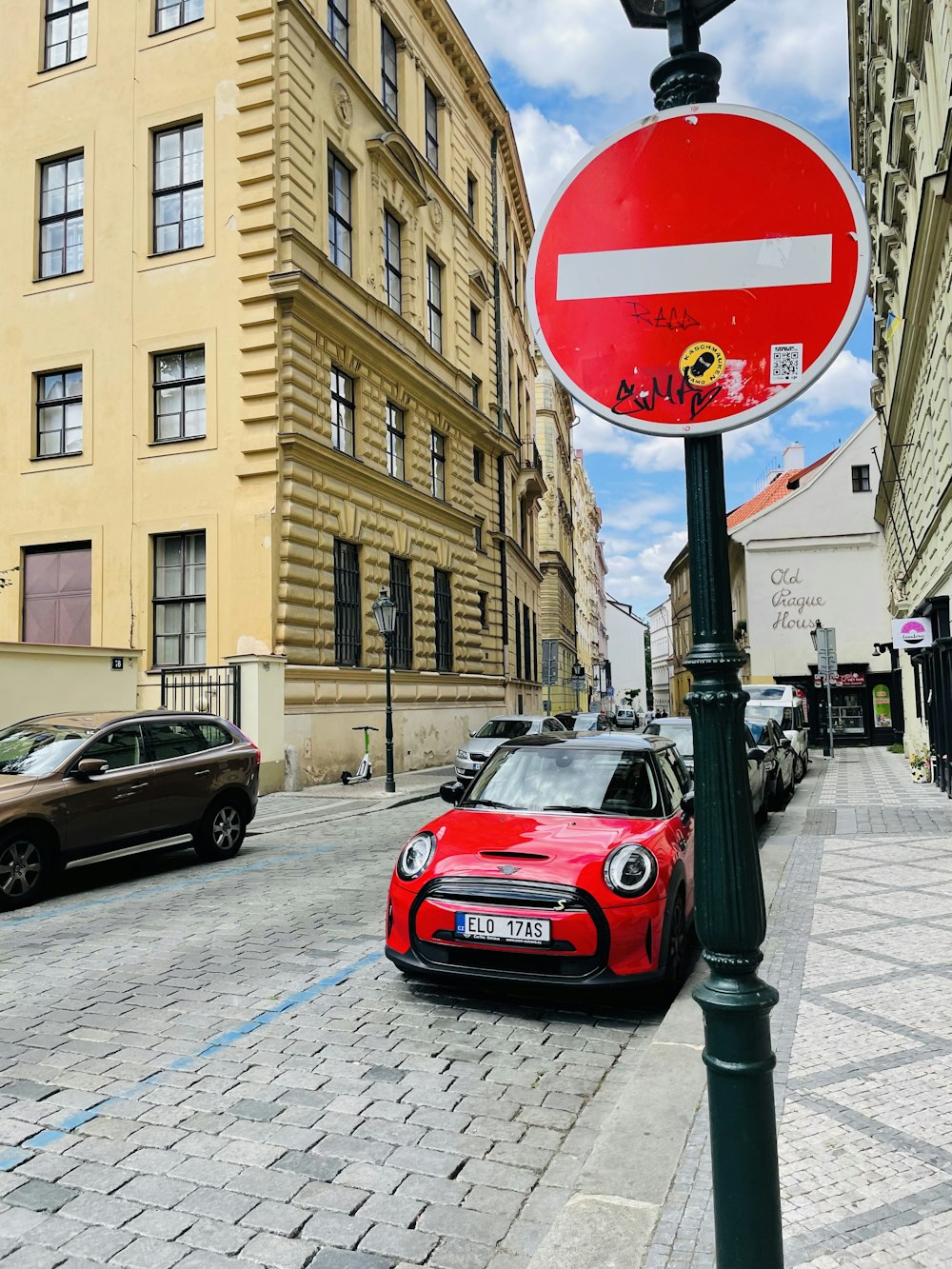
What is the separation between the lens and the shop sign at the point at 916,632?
663 inches

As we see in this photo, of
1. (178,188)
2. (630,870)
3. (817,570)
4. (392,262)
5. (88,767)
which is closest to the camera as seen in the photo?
(630,870)

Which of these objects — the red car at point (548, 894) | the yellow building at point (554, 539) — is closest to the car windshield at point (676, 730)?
the red car at point (548, 894)

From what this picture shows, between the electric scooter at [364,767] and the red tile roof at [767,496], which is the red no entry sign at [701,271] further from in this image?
the red tile roof at [767,496]

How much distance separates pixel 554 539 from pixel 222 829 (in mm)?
45426

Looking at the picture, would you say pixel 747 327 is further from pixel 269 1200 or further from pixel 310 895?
pixel 310 895

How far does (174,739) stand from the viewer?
11.1 meters

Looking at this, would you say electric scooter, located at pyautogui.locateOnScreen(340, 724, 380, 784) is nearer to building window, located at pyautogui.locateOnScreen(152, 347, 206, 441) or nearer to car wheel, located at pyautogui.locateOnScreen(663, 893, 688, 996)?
building window, located at pyautogui.locateOnScreen(152, 347, 206, 441)

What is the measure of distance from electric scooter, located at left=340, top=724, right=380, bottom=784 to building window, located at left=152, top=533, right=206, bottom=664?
3699mm

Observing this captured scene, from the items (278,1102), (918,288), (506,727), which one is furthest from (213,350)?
(278,1102)

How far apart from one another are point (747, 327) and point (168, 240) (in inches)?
820

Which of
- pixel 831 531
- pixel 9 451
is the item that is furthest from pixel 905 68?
pixel 831 531

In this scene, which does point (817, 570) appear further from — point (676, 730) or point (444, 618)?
point (676, 730)

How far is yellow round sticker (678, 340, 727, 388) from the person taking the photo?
7.50ft

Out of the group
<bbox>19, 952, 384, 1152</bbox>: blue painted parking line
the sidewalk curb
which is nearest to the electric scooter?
<bbox>19, 952, 384, 1152</bbox>: blue painted parking line
